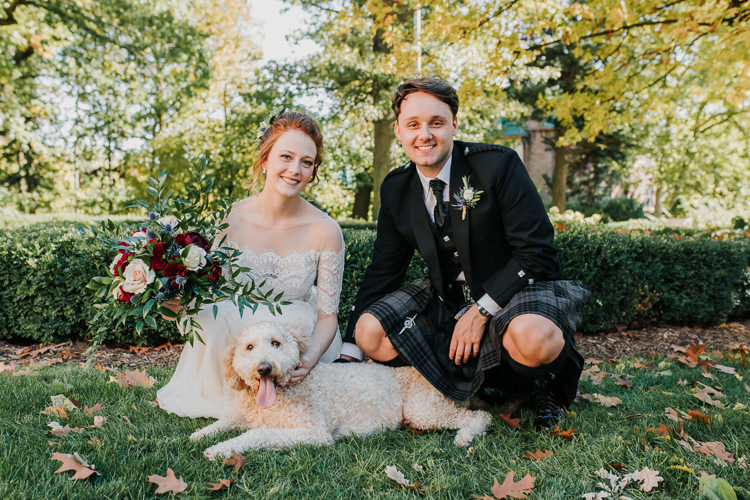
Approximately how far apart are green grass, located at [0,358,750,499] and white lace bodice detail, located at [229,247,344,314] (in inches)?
37.8

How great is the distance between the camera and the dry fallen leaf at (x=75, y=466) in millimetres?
2135

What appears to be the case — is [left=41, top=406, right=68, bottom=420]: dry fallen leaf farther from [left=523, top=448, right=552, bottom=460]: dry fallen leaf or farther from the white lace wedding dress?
[left=523, top=448, right=552, bottom=460]: dry fallen leaf

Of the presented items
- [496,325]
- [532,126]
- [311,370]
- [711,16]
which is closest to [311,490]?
[311,370]

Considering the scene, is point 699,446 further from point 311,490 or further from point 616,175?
point 616,175

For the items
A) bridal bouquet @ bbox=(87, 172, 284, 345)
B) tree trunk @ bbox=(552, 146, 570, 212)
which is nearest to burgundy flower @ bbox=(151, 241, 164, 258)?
bridal bouquet @ bbox=(87, 172, 284, 345)

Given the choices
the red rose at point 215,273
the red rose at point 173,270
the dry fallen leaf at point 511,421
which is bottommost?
the dry fallen leaf at point 511,421

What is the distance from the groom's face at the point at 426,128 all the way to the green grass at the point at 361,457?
5.31ft

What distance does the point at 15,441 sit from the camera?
2496 millimetres

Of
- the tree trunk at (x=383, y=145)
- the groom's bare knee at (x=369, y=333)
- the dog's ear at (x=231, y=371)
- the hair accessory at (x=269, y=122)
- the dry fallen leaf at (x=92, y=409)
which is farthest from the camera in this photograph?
the tree trunk at (x=383, y=145)

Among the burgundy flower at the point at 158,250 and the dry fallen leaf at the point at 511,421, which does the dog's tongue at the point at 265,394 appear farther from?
the dry fallen leaf at the point at 511,421

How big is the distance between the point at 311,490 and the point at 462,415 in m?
1.15

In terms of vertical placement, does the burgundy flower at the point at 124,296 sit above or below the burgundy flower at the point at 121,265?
below

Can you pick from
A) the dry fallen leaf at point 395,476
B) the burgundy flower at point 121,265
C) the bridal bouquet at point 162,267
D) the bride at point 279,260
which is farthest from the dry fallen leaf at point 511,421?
the burgundy flower at point 121,265

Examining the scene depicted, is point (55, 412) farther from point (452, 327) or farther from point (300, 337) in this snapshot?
point (452, 327)
